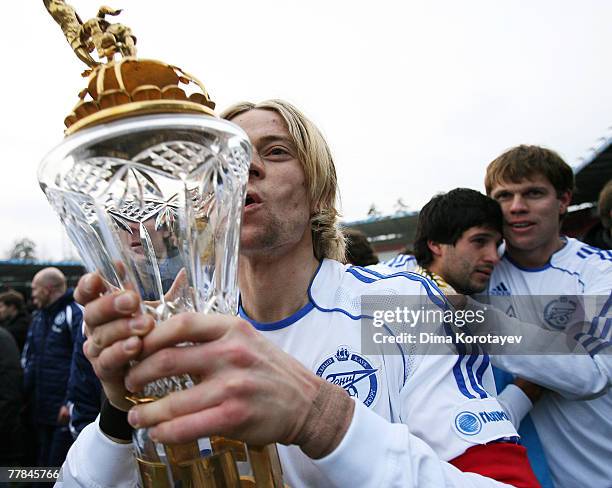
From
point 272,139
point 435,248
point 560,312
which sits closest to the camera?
point 272,139

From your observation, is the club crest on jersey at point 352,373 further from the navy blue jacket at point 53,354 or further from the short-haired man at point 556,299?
the navy blue jacket at point 53,354

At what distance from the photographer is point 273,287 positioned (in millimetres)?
1398

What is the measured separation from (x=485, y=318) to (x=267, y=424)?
65.2 inches

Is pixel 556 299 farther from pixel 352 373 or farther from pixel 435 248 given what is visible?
pixel 352 373

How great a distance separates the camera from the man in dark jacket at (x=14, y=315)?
6.13 meters

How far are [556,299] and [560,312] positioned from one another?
0.07m

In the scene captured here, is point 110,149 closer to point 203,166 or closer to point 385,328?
point 203,166

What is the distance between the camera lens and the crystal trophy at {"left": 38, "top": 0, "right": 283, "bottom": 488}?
0.68 m

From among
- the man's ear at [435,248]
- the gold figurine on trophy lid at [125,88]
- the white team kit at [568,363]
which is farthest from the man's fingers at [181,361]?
the man's ear at [435,248]

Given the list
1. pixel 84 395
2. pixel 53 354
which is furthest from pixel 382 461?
Answer: pixel 53 354

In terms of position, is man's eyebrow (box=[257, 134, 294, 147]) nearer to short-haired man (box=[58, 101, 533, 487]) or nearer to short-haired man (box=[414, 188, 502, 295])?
short-haired man (box=[58, 101, 533, 487])

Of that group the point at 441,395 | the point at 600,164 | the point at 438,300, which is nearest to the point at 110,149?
the point at 441,395

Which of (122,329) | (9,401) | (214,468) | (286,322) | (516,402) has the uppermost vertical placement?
(122,329)

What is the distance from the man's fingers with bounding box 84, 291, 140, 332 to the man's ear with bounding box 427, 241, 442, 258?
232cm
